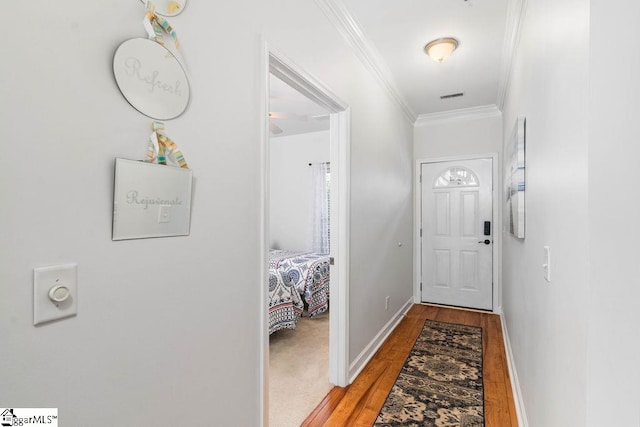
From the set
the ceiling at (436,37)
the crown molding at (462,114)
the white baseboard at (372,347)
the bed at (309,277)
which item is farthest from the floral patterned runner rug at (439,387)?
the crown molding at (462,114)

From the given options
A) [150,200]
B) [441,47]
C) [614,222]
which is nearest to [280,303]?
[150,200]

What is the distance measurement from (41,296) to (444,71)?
335 centimetres

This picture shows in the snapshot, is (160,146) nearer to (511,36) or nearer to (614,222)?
(614,222)

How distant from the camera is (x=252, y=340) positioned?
1405 mm

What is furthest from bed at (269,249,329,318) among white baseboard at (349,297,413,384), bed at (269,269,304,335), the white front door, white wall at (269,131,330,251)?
the white front door

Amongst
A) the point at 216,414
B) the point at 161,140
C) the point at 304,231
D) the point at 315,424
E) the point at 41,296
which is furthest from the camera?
the point at 304,231

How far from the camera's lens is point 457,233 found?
421cm

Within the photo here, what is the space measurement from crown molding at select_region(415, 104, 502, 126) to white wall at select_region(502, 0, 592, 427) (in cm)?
237

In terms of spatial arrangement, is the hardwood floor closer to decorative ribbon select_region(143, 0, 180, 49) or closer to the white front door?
the white front door

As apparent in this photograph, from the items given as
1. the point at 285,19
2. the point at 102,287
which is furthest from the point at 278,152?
the point at 102,287

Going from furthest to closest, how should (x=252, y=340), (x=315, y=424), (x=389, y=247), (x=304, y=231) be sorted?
(x=304, y=231) < (x=389, y=247) < (x=315, y=424) < (x=252, y=340)

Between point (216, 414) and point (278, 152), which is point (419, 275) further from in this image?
point (216, 414)

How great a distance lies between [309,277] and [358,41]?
2414 mm

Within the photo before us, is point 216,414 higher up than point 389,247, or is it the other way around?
point 389,247
